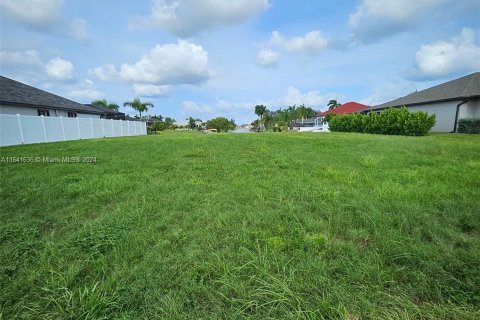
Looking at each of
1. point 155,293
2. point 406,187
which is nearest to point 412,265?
point 155,293

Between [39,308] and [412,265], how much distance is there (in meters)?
2.93

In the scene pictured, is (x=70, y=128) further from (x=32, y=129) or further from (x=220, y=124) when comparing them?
(x=220, y=124)

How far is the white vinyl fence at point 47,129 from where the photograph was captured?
39.2 ft

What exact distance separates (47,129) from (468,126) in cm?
2648

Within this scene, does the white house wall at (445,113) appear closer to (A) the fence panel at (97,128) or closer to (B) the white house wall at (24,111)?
(A) the fence panel at (97,128)

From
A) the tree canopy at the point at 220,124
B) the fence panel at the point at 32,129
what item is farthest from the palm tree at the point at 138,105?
the fence panel at the point at 32,129

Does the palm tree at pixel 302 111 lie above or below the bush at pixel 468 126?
above

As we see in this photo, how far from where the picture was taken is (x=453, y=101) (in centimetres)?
1734

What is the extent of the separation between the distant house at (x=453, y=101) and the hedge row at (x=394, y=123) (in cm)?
387

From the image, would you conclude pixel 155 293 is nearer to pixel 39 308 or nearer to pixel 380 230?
pixel 39 308

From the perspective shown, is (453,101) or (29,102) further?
(453,101)

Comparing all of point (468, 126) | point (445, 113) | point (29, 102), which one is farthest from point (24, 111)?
point (445, 113)

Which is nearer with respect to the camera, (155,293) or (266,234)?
A: (155,293)

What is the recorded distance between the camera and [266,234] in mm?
2648
